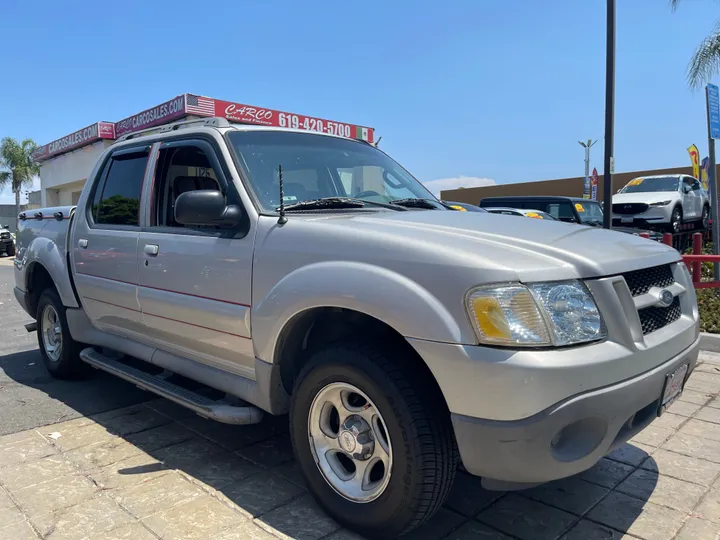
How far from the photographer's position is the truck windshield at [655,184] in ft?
50.0

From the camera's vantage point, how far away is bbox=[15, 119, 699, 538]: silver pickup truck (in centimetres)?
210

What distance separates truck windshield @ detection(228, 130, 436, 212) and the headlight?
4.59 ft

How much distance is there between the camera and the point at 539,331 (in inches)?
81.7

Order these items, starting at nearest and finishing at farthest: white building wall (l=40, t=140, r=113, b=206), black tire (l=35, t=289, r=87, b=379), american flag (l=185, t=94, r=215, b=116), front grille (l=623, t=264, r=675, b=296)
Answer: front grille (l=623, t=264, r=675, b=296), black tire (l=35, t=289, r=87, b=379), american flag (l=185, t=94, r=215, b=116), white building wall (l=40, t=140, r=113, b=206)

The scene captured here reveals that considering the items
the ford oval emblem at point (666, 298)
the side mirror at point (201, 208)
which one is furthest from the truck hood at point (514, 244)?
the side mirror at point (201, 208)

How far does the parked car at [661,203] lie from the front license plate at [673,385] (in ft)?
43.1

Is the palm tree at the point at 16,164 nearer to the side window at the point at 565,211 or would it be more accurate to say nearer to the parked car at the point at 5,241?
the parked car at the point at 5,241

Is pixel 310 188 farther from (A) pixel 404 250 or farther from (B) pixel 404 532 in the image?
(B) pixel 404 532

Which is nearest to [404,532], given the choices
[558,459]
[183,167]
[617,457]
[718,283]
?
[558,459]

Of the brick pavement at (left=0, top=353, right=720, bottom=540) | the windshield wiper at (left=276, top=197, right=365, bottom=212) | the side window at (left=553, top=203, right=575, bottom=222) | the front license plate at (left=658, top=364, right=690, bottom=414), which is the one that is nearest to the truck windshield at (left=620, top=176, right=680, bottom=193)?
the side window at (left=553, top=203, right=575, bottom=222)

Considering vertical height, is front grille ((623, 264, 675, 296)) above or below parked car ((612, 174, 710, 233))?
below

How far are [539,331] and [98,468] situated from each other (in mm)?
2657

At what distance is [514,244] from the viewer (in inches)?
93.0

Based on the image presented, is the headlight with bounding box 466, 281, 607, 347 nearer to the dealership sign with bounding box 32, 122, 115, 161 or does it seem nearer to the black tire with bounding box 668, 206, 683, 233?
the black tire with bounding box 668, 206, 683, 233
